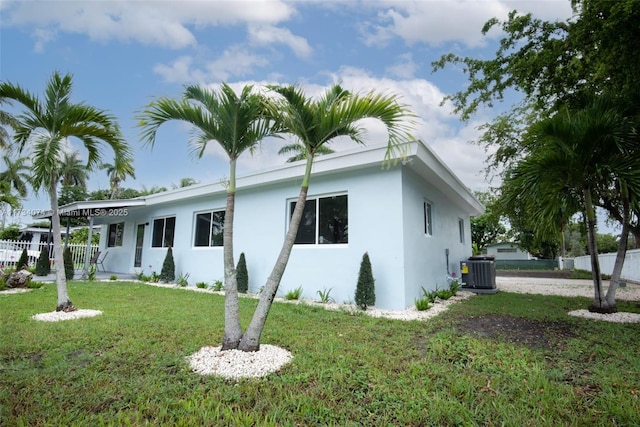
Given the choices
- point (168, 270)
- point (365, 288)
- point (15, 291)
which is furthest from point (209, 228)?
point (365, 288)

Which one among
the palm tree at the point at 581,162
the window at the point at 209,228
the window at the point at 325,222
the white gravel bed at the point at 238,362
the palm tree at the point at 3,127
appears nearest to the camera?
the white gravel bed at the point at 238,362

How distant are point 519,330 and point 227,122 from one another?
5.15m

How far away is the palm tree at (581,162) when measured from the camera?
540 centimetres

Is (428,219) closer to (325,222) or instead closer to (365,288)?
(325,222)

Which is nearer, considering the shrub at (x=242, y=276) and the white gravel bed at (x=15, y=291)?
the white gravel bed at (x=15, y=291)

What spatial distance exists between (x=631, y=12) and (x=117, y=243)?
17946 mm

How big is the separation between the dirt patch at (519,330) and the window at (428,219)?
3.01 m

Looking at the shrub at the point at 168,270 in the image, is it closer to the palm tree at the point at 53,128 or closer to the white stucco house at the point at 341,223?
the white stucco house at the point at 341,223

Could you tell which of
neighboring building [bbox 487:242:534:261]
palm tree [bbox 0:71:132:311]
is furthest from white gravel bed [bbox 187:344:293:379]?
neighboring building [bbox 487:242:534:261]

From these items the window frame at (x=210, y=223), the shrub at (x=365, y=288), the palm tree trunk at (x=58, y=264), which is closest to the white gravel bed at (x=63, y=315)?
the palm tree trunk at (x=58, y=264)

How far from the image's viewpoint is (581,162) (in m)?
5.78

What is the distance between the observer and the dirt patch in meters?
4.39

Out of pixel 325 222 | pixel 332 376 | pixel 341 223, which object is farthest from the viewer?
pixel 325 222

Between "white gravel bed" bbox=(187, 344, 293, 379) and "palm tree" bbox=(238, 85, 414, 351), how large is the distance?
5.6 inches
